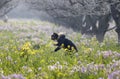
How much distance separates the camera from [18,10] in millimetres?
72688

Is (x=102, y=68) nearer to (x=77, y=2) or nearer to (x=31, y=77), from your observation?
(x=31, y=77)

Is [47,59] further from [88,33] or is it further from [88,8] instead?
[88,33]

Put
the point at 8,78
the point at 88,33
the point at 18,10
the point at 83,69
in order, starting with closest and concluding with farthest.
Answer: the point at 8,78 → the point at 83,69 → the point at 88,33 → the point at 18,10

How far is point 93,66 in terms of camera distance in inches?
384

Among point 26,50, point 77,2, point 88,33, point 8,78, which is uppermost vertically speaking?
point 8,78

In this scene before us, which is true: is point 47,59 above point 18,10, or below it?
above

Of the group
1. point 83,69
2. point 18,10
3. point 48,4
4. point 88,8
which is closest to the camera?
point 83,69

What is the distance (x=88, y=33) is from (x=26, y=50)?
14.6m

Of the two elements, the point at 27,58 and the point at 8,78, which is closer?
the point at 8,78

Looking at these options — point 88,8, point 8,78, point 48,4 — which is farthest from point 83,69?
point 48,4

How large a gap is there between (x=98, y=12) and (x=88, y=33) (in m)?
7.02

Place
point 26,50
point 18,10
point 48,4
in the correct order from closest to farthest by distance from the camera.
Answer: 1. point 26,50
2. point 48,4
3. point 18,10

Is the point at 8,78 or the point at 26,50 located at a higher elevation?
the point at 8,78

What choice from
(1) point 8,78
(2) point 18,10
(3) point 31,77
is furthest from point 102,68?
(2) point 18,10
